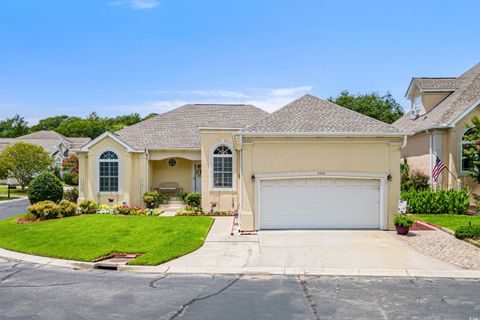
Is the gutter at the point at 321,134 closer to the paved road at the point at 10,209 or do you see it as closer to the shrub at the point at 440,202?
the shrub at the point at 440,202

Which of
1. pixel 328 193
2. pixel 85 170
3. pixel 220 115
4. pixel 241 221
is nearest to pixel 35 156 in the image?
pixel 85 170

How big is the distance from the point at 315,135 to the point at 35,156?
98.4 feet

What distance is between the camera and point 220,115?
1014 inches

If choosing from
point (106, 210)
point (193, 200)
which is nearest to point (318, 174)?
point (193, 200)

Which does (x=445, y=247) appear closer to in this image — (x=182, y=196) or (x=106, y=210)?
(x=182, y=196)

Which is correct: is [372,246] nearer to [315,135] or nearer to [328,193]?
[328,193]

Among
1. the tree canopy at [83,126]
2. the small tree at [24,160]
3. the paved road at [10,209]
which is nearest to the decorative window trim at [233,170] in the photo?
the paved road at [10,209]

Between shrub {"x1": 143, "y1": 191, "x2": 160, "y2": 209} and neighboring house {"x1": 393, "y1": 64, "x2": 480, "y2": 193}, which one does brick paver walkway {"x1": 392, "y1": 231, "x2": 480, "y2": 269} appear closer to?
neighboring house {"x1": 393, "y1": 64, "x2": 480, "y2": 193}

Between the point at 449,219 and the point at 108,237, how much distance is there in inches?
589

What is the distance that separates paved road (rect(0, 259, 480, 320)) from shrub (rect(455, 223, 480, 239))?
512cm

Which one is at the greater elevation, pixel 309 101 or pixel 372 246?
pixel 309 101

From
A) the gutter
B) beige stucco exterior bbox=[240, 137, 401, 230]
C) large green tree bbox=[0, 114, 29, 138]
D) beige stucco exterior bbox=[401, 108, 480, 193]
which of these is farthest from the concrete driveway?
large green tree bbox=[0, 114, 29, 138]

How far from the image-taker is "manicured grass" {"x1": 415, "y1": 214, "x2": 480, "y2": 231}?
56.8 feet

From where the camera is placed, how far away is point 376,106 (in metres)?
54.3
